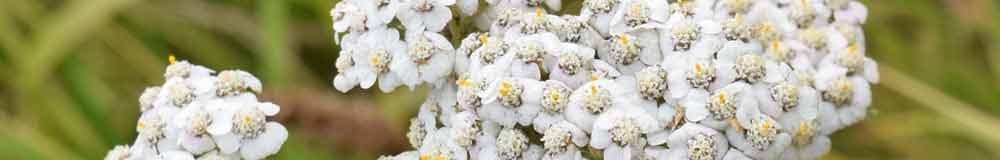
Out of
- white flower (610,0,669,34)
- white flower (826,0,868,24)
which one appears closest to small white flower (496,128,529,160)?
white flower (610,0,669,34)

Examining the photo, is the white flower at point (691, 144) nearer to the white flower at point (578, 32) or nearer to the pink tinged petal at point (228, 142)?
the white flower at point (578, 32)

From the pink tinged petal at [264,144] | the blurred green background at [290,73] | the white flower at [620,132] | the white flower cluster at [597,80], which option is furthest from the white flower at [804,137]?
the blurred green background at [290,73]

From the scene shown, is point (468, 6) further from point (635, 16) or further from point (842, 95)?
point (842, 95)

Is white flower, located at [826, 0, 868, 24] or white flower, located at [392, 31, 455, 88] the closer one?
white flower, located at [392, 31, 455, 88]

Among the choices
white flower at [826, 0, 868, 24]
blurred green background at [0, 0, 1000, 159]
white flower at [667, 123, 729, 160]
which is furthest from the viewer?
blurred green background at [0, 0, 1000, 159]

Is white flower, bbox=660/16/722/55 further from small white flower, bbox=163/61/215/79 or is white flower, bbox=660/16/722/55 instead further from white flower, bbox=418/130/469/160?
small white flower, bbox=163/61/215/79

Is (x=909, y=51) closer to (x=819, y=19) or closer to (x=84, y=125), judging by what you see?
(x=819, y=19)

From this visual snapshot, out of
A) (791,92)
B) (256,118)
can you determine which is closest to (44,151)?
(256,118)

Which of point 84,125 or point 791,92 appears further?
point 84,125

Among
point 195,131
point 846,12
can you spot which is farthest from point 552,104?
point 846,12
